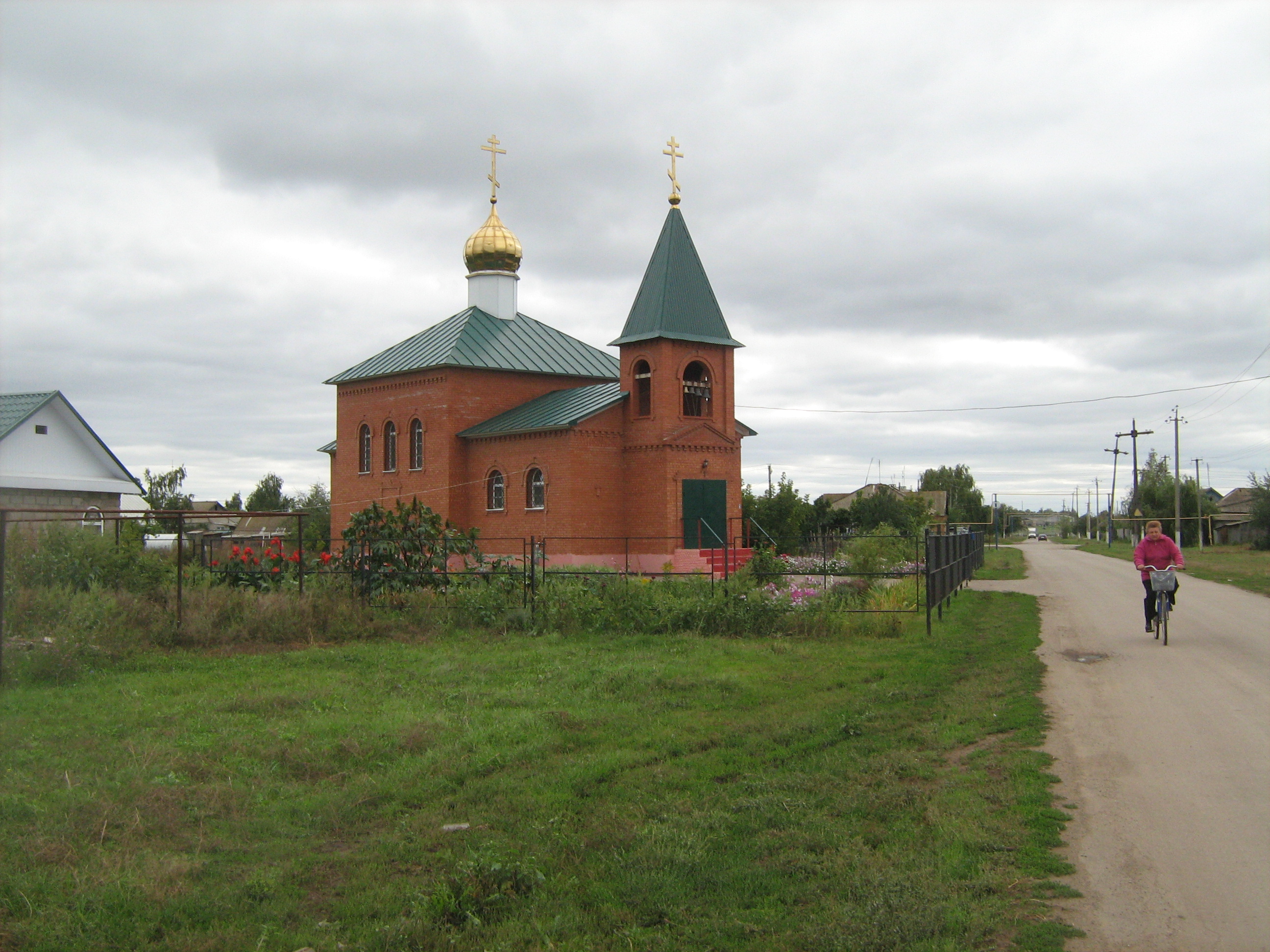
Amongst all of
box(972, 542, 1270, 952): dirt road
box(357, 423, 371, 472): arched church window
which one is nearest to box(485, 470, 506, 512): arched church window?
box(357, 423, 371, 472): arched church window

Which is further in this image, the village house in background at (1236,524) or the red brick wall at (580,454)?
the village house in background at (1236,524)

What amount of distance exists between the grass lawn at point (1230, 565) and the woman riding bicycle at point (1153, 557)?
31.5 feet

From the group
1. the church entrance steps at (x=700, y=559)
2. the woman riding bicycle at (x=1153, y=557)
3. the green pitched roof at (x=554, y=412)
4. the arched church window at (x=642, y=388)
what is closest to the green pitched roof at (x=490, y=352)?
the green pitched roof at (x=554, y=412)

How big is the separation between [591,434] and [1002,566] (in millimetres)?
18164

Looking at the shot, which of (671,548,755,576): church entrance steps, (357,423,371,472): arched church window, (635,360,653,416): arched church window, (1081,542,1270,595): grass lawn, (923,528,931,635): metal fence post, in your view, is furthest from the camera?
(357,423,371,472): arched church window

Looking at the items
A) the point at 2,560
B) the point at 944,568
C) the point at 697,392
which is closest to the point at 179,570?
the point at 2,560

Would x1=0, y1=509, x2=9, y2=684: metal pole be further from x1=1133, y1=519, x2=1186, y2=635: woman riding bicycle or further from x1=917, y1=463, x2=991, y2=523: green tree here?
x1=917, y1=463, x2=991, y2=523: green tree

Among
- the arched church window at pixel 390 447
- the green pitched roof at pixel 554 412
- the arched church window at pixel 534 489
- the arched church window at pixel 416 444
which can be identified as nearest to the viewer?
the green pitched roof at pixel 554 412

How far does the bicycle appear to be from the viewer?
13406 millimetres

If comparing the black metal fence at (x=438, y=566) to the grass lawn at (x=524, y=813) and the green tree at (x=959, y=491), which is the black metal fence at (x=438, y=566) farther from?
the green tree at (x=959, y=491)

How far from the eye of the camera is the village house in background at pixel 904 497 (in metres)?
54.8

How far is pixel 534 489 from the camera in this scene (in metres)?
29.3

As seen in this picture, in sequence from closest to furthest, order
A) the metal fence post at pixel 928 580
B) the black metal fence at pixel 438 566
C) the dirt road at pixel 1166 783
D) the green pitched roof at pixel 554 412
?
the dirt road at pixel 1166 783, the black metal fence at pixel 438 566, the metal fence post at pixel 928 580, the green pitched roof at pixel 554 412

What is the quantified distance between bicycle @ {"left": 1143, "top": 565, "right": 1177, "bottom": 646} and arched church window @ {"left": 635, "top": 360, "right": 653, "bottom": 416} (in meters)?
16.7
